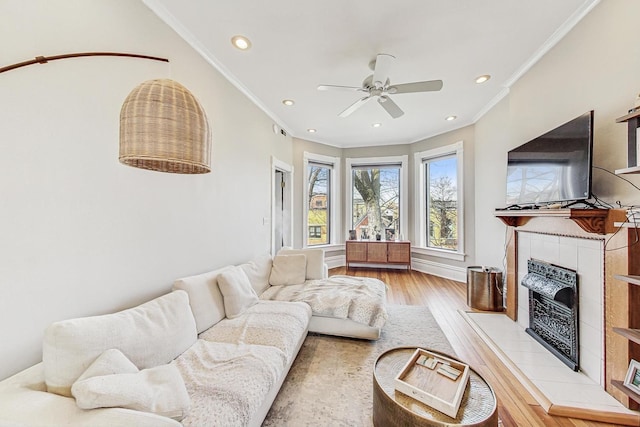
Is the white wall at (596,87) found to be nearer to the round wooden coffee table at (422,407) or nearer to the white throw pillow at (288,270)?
the round wooden coffee table at (422,407)

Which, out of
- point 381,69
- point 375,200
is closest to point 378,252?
point 375,200

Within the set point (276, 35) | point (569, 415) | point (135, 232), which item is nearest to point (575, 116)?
point (569, 415)

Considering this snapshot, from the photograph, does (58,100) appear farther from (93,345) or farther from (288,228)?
(288,228)

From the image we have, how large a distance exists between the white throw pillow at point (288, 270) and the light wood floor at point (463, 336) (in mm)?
1500

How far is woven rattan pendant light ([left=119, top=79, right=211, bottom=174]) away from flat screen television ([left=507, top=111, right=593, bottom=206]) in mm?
2660

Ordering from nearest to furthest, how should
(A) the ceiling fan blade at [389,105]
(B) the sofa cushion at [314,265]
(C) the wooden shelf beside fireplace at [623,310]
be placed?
(C) the wooden shelf beside fireplace at [623,310], (A) the ceiling fan blade at [389,105], (B) the sofa cushion at [314,265]

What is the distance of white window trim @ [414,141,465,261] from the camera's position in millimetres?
4629

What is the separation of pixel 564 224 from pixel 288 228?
3.88 metres

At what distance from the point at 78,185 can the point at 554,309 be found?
3791 mm

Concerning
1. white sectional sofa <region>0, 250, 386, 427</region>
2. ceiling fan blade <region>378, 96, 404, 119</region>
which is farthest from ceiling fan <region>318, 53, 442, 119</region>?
white sectional sofa <region>0, 250, 386, 427</region>

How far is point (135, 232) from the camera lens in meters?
1.83

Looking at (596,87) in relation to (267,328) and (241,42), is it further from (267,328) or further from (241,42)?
(267,328)

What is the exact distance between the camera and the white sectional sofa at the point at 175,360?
0.98 m

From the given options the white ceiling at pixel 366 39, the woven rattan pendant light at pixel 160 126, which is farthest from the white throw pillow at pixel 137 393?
the white ceiling at pixel 366 39
